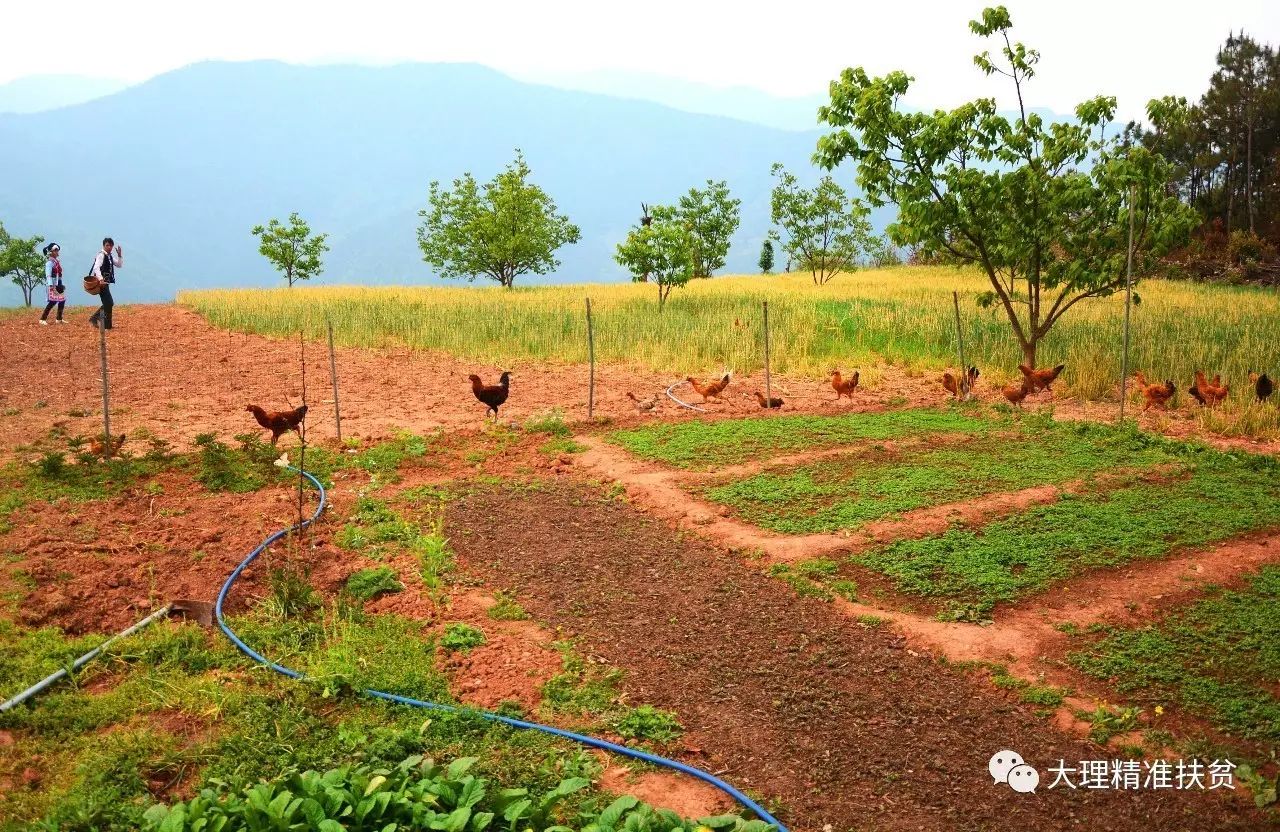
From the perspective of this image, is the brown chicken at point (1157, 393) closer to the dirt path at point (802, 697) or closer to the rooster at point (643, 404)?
the rooster at point (643, 404)

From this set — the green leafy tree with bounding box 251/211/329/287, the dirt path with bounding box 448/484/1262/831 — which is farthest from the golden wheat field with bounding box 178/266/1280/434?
the green leafy tree with bounding box 251/211/329/287

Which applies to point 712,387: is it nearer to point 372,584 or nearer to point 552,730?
point 372,584

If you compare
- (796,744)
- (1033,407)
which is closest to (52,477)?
(796,744)

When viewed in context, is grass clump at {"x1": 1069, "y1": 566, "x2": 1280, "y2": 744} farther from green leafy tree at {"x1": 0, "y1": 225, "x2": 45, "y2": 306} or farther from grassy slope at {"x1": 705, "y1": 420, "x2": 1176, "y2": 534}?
green leafy tree at {"x1": 0, "y1": 225, "x2": 45, "y2": 306}

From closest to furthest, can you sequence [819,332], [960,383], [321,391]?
[960,383]
[321,391]
[819,332]

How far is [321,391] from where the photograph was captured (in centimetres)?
1148

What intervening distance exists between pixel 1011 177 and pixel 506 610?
9.49m

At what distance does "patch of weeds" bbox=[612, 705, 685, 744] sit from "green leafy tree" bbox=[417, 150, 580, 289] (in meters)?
28.3

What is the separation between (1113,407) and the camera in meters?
10.3

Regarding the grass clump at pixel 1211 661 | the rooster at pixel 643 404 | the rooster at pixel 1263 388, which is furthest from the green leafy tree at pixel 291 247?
the grass clump at pixel 1211 661

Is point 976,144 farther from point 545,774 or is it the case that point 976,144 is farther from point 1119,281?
point 545,774

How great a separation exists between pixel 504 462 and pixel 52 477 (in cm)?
374

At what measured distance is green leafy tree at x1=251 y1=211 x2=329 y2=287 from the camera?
3462 cm

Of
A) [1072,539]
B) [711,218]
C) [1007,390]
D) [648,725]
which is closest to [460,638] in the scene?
[648,725]
